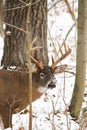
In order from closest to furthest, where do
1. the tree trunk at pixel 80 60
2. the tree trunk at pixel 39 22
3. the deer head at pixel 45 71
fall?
the tree trunk at pixel 80 60, the deer head at pixel 45 71, the tree trunk at pixel 39 22

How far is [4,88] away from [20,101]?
1.09 feet

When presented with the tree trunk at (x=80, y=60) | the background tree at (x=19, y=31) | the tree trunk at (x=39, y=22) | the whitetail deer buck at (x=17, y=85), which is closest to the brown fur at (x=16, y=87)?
the whitetail deer buck at (x=17, y=85)

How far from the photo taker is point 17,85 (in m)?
6.51

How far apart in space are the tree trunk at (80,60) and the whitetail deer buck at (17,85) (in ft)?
0.99

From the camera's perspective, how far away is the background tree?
816 centimetres

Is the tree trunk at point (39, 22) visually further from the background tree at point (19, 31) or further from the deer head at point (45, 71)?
the deer head at point (45, 71)

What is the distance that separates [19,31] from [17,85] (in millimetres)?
1973

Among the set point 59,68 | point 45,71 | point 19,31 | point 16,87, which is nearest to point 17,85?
point 16,87

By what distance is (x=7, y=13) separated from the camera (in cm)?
838

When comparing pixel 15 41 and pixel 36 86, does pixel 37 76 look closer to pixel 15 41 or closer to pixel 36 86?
pixel 36 86

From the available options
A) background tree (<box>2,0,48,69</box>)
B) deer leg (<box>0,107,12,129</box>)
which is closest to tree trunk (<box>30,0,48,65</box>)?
background tree (<box>2,0,48,69</box>)

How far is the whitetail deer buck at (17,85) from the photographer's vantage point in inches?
251

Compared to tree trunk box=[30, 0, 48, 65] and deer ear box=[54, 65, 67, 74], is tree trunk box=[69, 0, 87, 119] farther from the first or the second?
tree trunk box=[30, 0, 48, 65]

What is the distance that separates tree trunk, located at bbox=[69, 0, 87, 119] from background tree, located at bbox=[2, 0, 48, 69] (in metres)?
1.77
